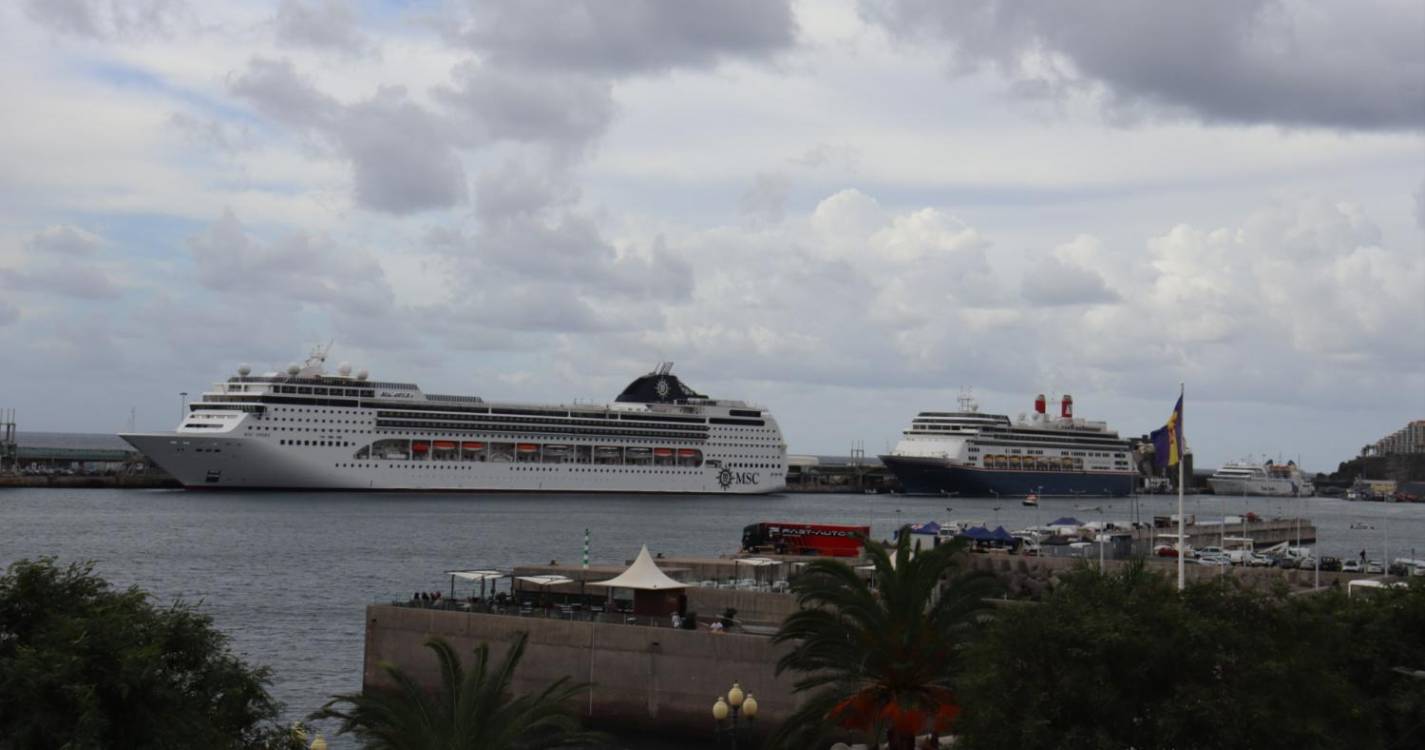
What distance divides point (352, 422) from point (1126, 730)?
3828 inches

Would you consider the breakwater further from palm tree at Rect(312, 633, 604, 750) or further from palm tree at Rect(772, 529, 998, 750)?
palm tree at Rect(312, 633, 604, 750)

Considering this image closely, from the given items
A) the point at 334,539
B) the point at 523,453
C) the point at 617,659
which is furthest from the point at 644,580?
the point at 523,453

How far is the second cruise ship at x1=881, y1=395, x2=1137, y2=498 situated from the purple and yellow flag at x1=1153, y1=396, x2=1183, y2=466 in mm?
115956

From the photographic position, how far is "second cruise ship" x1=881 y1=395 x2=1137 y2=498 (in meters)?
142

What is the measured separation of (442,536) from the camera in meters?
76.1

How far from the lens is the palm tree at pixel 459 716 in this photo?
56.3 feet

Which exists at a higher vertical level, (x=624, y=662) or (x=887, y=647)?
(x=887, y=647)

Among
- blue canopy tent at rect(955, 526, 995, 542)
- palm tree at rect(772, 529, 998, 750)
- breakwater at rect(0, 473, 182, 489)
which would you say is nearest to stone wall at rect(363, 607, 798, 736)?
palm tree at rect(772, 529, 998, 750)

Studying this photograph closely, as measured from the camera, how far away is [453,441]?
376 feet

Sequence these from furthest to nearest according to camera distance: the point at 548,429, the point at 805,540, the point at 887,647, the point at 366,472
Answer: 1. the point at 548,429
2. the point at 366,472
3. the point at 805,540
4. the point at 887,647

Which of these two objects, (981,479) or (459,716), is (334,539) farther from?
(981,479)

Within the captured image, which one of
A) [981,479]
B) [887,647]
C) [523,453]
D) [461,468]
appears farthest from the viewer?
[981,479]

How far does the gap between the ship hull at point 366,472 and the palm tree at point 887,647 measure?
87998mm

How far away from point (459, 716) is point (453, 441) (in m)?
98.8
